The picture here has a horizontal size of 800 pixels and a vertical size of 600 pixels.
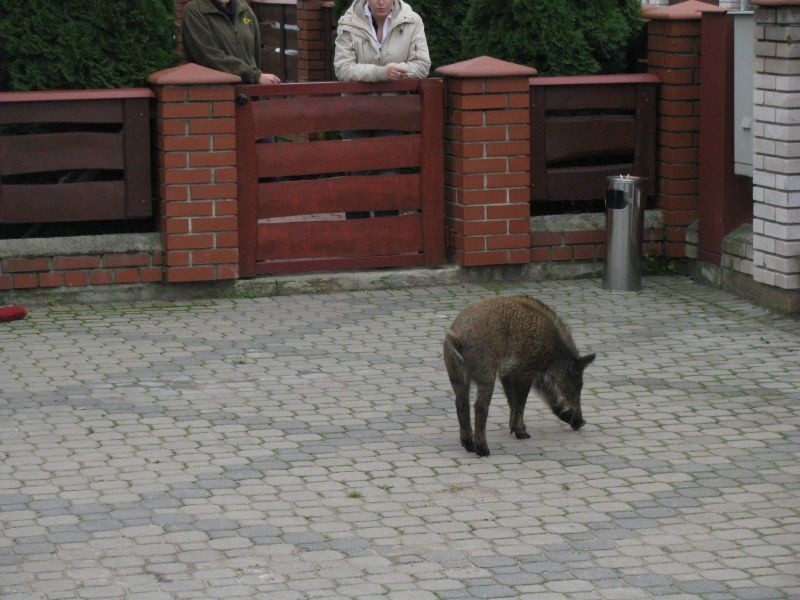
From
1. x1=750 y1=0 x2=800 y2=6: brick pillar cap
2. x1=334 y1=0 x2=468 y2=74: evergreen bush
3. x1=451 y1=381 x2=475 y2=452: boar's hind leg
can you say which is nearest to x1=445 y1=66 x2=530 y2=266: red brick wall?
x1=750 y1=0 x2=800 y2=6: brick pillar cap

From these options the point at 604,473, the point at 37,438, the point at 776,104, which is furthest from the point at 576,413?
the point at 776,104

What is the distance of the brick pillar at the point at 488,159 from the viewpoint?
35.9 ft

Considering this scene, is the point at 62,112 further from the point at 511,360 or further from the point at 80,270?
the point at 511,360

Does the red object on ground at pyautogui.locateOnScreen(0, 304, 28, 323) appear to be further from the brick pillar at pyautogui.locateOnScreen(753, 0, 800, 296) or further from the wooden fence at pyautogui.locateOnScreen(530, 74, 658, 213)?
the brick pillar at pyautogui.locateOnScreen(753, 0, 800, 296)

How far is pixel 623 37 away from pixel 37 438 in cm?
567

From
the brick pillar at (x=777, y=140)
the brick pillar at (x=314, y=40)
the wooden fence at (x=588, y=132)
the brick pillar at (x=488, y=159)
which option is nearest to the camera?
the brick pillar at (x=777, y=140)

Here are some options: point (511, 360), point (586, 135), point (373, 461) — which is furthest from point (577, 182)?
point (373, 461)

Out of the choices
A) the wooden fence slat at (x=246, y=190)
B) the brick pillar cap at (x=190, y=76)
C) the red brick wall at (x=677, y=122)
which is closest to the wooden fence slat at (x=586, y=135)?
the red brick wall at (x=677, y=122)

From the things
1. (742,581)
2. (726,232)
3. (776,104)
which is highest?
(776,104)

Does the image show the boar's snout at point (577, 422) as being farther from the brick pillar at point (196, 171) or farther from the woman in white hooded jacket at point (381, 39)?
the woman in white hooded jacket at point (381, 39)

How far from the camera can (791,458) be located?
7.39m

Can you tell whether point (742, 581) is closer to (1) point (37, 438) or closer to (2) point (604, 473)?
(2) point (604, 473)

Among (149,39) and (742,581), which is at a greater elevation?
(149,39)

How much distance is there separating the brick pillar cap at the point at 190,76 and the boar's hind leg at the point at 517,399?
12.1 feet
